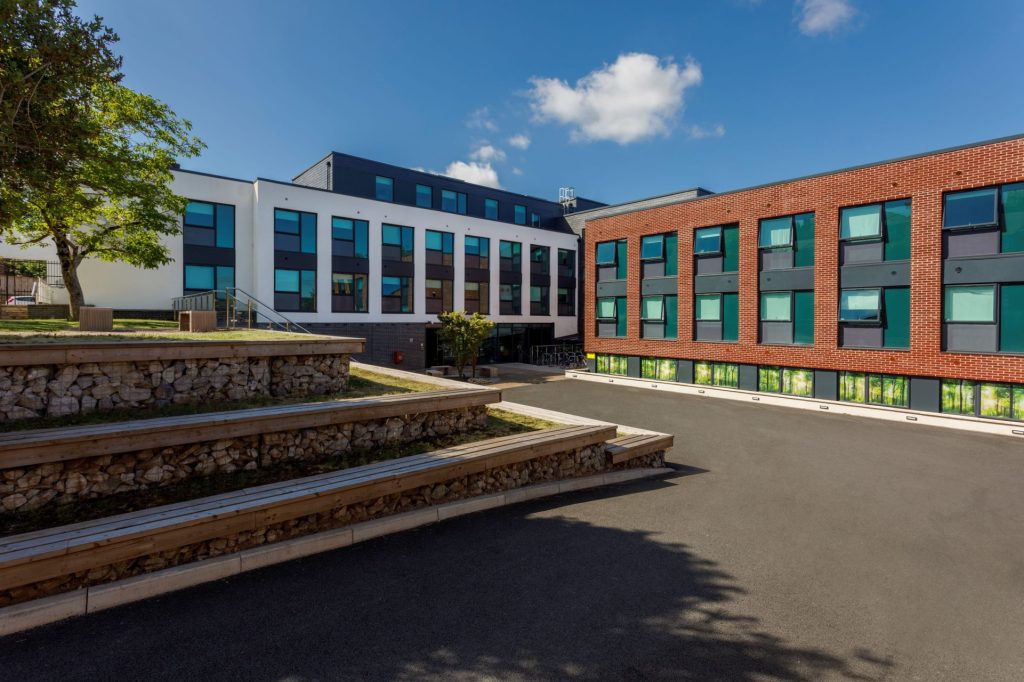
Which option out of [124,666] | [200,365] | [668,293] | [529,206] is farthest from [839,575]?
[529,206]

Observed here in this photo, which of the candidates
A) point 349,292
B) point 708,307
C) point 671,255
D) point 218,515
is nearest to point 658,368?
point 708,307

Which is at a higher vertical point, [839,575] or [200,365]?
[200,365]

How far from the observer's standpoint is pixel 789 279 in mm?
20250

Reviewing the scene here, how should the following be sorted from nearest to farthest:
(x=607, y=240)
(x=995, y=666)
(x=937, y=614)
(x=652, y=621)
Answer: (x=995, y=666) → (x=652, y=621) → (x=937, y=614) → (x=607, y=240)

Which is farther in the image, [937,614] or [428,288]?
[428,288]

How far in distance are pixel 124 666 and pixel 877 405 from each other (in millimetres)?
21677

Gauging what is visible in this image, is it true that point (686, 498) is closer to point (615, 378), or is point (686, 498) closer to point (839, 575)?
point (839, 575)

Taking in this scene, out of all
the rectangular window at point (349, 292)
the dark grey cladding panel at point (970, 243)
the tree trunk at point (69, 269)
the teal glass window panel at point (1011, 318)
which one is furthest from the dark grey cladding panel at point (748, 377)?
the tree trunk at point (69, 269)

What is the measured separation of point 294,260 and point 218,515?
73.8 feet

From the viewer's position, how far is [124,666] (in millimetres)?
3686

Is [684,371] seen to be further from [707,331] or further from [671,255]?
[671,255]

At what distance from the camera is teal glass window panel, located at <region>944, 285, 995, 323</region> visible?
15.5 metres

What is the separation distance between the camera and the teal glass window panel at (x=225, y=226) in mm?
23141

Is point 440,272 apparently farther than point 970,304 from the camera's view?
Yes
